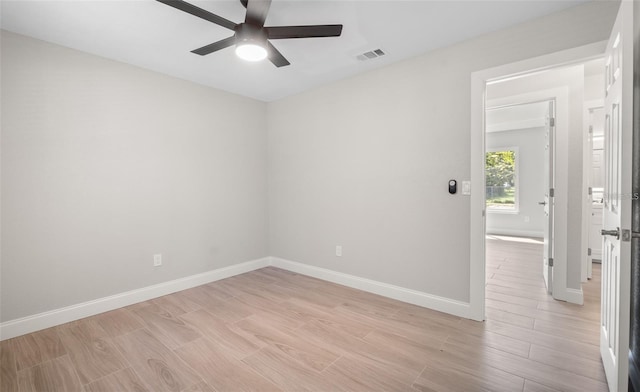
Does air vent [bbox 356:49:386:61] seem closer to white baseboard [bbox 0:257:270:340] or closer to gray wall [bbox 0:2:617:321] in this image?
gray wall [bbox 0:2:617:321]

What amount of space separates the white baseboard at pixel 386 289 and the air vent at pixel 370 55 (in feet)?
7.90

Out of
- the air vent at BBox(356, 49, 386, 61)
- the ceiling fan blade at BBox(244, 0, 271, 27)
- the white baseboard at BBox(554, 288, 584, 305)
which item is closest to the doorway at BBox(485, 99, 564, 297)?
the white baseboard at BBox(554, 288, 584, 305)

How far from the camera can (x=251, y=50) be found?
2.11 m

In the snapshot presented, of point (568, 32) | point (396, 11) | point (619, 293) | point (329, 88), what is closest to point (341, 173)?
point (329, 88)

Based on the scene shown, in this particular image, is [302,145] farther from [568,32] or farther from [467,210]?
[568,32]

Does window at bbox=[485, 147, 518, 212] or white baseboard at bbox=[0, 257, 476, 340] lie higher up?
window at bbox=[485, 147, 518, 212]

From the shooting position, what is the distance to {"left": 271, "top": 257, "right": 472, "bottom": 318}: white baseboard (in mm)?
2686

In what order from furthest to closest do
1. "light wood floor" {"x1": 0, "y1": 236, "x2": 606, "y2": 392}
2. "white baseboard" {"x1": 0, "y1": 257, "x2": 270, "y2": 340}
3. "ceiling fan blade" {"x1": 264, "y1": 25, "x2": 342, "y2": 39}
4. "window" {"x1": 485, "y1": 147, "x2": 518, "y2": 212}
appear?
"window" {"x1": 485, "y1": 147, "x2": 518, "y2": 212} < "white baseboard" {"x1": 0, "y1": 257, "x2": 270, "y2": 340} < "ceiling fan blade" {"x1": 264, "y1": 25, "x2": 342, "y2": 39} < "light wood floor" {"x1": 0, "y1": 236, "x2": 606, "y2": 392}

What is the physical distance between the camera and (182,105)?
3.44m

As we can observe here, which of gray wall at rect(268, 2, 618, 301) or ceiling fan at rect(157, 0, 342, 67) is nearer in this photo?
ceiling fan at rect(157, 0, 342, 67)

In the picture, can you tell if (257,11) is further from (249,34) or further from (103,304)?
(103,304)


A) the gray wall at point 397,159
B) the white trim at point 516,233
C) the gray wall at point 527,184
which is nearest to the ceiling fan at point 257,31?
the gray wall at point 397,159

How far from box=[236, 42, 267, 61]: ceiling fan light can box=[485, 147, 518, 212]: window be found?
7.32m

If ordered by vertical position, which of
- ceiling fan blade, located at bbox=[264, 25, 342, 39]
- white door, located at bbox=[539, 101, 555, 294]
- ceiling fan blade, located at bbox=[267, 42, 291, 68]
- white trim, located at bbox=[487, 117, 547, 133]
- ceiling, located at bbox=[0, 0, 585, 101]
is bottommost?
white door, located at bbox=[539, 101, 555, 294]
